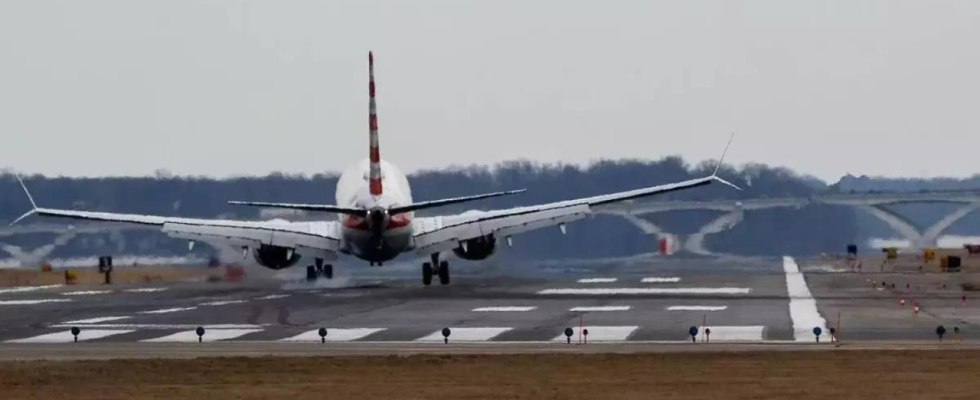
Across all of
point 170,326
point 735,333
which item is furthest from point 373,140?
point 735,333

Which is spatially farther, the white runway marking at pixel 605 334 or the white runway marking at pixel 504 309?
the white runway marking at pixel 504 309

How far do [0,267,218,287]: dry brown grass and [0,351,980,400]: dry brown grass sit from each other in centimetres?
6404

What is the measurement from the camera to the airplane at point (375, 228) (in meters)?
72.8

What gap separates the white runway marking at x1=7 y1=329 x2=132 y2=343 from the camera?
43303mm

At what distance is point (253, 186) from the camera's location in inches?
4833

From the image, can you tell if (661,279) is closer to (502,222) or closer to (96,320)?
(502,222)

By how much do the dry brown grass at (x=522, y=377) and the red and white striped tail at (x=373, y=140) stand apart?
121 ft

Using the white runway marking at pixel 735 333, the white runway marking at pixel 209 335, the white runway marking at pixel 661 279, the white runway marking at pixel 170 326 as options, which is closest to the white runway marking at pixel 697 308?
the white runway marking at pixel 735 333

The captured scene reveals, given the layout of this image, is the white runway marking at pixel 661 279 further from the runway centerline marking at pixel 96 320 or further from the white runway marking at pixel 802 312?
the runway centerline marking at pixel 96 320

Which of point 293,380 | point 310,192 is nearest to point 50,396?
point 293,380

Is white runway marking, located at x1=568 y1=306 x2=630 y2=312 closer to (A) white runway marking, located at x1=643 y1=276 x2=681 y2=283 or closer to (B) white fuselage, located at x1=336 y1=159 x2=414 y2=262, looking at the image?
(B) white fuselage, located at x1=336 y1=159 x2=414 y2=262

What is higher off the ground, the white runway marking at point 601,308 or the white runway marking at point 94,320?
the white runway marking at point 94,320

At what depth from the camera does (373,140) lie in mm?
72812

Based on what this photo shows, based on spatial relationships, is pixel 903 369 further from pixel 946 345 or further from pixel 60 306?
pixel 60 306
